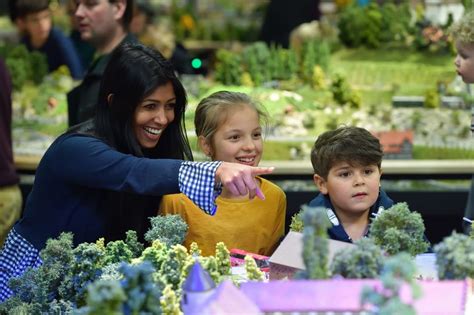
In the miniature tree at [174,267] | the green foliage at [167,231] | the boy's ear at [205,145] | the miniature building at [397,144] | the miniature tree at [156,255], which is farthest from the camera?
the miniature building at [397,144]

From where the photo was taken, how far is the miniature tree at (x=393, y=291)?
1.57 meters

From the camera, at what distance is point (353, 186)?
10.4ft

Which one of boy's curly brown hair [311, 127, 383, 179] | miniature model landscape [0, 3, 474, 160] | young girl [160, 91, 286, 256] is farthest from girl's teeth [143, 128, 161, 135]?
miniature model landscape [0, 3, 474, 160]

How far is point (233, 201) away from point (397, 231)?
1185mm

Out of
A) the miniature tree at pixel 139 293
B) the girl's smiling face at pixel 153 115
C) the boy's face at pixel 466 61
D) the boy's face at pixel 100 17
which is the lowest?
the miniature tree at pixel 139 293

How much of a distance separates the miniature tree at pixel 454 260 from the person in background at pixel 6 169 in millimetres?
3598

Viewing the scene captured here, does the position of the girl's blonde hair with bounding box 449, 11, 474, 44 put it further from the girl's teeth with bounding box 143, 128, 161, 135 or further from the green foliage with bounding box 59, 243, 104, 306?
the green foliage with bounding box 59, 243, 104, 306

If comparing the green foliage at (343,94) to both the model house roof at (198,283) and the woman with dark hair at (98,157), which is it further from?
the model house roof at (198,283)

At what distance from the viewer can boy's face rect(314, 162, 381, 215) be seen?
317cm

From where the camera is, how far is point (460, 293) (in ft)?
5.75

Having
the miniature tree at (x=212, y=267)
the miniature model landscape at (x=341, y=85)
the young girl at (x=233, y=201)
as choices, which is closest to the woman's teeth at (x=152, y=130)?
the young girl at (x=233, y=201)

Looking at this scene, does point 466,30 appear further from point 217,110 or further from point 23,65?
point 23,65

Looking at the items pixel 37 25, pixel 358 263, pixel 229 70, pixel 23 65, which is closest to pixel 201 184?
pixel 358 263

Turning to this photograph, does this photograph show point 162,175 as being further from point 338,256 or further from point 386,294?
point 386,294
